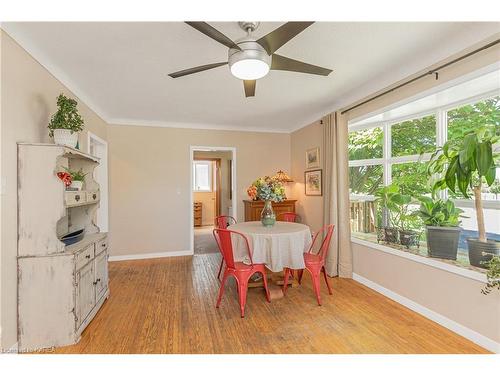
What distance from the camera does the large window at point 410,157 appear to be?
7.65 ft

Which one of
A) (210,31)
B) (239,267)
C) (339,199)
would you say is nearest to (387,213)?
(339,199)

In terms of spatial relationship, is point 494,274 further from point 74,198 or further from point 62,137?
point 62,137

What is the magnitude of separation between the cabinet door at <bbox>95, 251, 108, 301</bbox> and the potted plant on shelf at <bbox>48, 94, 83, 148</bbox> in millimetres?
1176

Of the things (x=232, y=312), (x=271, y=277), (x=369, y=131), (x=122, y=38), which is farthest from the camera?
(x=369, y=131)

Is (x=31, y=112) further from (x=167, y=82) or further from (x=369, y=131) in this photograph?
(x=369, y=131)

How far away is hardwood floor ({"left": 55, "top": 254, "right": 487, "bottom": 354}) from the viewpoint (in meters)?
2.03

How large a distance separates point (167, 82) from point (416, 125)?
295 centimetres

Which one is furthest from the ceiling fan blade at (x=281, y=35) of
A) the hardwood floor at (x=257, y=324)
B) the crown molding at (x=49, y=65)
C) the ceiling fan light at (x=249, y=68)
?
the hardwood floor at (x=257, y=324)

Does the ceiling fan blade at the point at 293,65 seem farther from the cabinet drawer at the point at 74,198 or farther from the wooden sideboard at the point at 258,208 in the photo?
the wooden sideboard at the point at 258,208

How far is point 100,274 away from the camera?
2672 millimetres

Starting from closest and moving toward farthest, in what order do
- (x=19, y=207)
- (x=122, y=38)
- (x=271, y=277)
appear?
(x=19, y=207) → (x=122, y=38) → (x=271, y=277)

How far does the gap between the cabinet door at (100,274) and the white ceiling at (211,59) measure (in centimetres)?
193

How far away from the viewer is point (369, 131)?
360 cm
